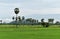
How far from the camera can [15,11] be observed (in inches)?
5217

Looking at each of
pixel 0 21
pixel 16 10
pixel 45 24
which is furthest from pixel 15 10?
pixel 0 21

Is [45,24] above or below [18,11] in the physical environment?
below

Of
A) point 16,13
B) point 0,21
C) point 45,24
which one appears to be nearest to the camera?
point 16,13

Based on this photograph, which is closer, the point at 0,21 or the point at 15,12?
the point at 15,12

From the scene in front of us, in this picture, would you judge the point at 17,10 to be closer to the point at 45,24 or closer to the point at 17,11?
the point at 17,11

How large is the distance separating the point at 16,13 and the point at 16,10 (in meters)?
4.50

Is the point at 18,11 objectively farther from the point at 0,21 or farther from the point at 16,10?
the point at 0,21

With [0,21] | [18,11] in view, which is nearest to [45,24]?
[18,11]

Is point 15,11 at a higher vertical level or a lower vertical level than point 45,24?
higher

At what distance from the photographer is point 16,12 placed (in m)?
132

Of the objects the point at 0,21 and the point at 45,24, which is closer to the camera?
the point at 45,24

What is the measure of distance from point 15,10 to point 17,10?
1583 millimetres

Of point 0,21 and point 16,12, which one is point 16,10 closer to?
point 16,12

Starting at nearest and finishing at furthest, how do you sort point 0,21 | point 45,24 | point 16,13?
point 16,13, point 45,24, point 0,21
